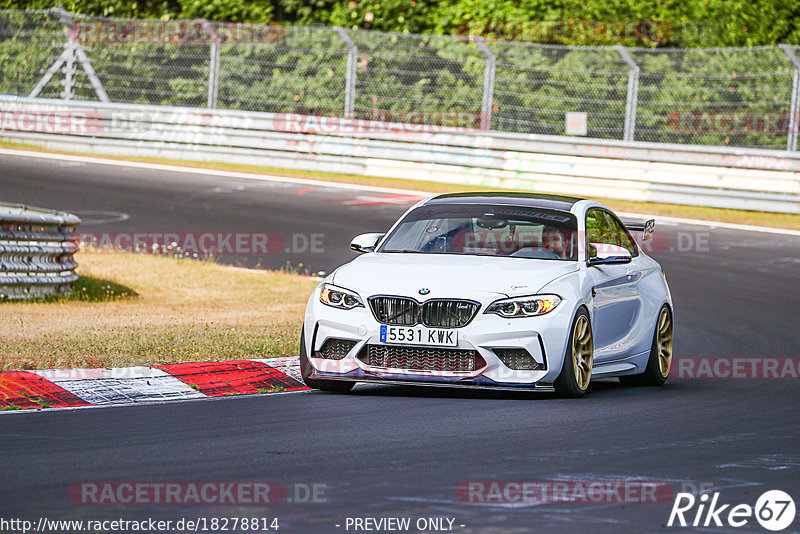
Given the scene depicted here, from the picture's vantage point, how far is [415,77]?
26.2 meters

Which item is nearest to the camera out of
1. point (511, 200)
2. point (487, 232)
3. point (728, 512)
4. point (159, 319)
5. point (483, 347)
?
point (728, 512)

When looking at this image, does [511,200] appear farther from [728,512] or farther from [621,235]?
[728,512]

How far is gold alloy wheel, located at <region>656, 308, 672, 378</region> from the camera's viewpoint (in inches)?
447

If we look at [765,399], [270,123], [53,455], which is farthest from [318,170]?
[53,455]

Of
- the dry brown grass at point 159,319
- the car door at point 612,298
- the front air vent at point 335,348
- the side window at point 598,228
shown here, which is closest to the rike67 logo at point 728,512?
the front air vent at point 335,348

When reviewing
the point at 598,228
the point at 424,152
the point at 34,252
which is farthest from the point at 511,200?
the point at 424,152

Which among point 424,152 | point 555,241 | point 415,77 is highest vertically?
point 415,77

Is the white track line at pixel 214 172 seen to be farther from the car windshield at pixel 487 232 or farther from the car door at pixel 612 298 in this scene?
the car windshield at pixel 487 232

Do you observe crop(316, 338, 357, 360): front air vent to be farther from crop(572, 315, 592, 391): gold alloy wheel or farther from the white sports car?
crop(572, 315, 592, 391): gold alloy wheel

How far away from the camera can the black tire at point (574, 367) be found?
30.7 ft

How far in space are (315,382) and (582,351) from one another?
6.08 ft

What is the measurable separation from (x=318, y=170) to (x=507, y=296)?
1834cm

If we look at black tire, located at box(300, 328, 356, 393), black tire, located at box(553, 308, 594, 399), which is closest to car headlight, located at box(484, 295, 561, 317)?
black tire, located at box(553, 308, 594, 399)

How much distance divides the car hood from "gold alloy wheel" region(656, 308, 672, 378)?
5.55 ft
